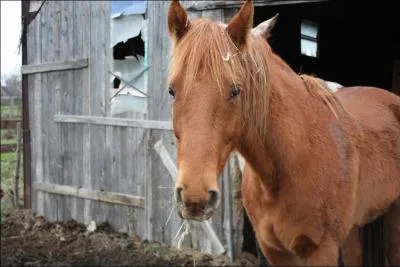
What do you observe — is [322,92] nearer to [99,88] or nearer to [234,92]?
[234,92]

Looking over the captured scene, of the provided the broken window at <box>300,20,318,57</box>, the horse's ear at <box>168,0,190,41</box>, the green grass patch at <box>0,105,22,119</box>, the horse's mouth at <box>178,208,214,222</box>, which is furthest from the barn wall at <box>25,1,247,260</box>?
the green grass patch at <box>0,105,22,119</box>

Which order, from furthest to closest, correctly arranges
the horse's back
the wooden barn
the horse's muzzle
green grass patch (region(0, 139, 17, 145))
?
green grass patch (region(0, 139, 17, 145)) → the wooden barn → the horse's back → the horse's muzzle

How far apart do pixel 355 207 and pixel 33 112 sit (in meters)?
6.02

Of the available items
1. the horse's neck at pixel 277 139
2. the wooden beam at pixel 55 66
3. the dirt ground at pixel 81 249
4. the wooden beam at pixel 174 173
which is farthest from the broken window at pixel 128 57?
the horse's neck at pixel 277 139

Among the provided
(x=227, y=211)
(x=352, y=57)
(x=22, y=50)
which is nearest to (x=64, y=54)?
(x=22, y=50)

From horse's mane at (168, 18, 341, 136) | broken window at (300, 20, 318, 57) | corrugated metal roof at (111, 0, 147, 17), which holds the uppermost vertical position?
corrugated metal roof at (111, 0, 147, 17)

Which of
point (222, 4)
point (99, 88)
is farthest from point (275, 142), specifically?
point (99, 88)

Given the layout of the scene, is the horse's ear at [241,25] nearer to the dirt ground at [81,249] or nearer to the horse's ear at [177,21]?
the horse's ear at [177,21]

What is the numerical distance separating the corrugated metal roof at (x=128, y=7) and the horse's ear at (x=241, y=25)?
4093 millimetres

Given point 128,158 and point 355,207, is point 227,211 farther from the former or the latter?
point 355,207

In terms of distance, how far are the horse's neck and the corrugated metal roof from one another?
3.87 meters

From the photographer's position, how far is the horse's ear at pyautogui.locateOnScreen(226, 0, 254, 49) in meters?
2.27

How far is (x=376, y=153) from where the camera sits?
311cm

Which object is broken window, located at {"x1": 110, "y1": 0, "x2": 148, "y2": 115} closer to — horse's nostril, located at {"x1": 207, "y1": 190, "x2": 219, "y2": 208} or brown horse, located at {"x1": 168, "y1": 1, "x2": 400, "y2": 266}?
brown horse, located at {"x1": 168, "y1": 1, "x2": 400, "y2": 266}
